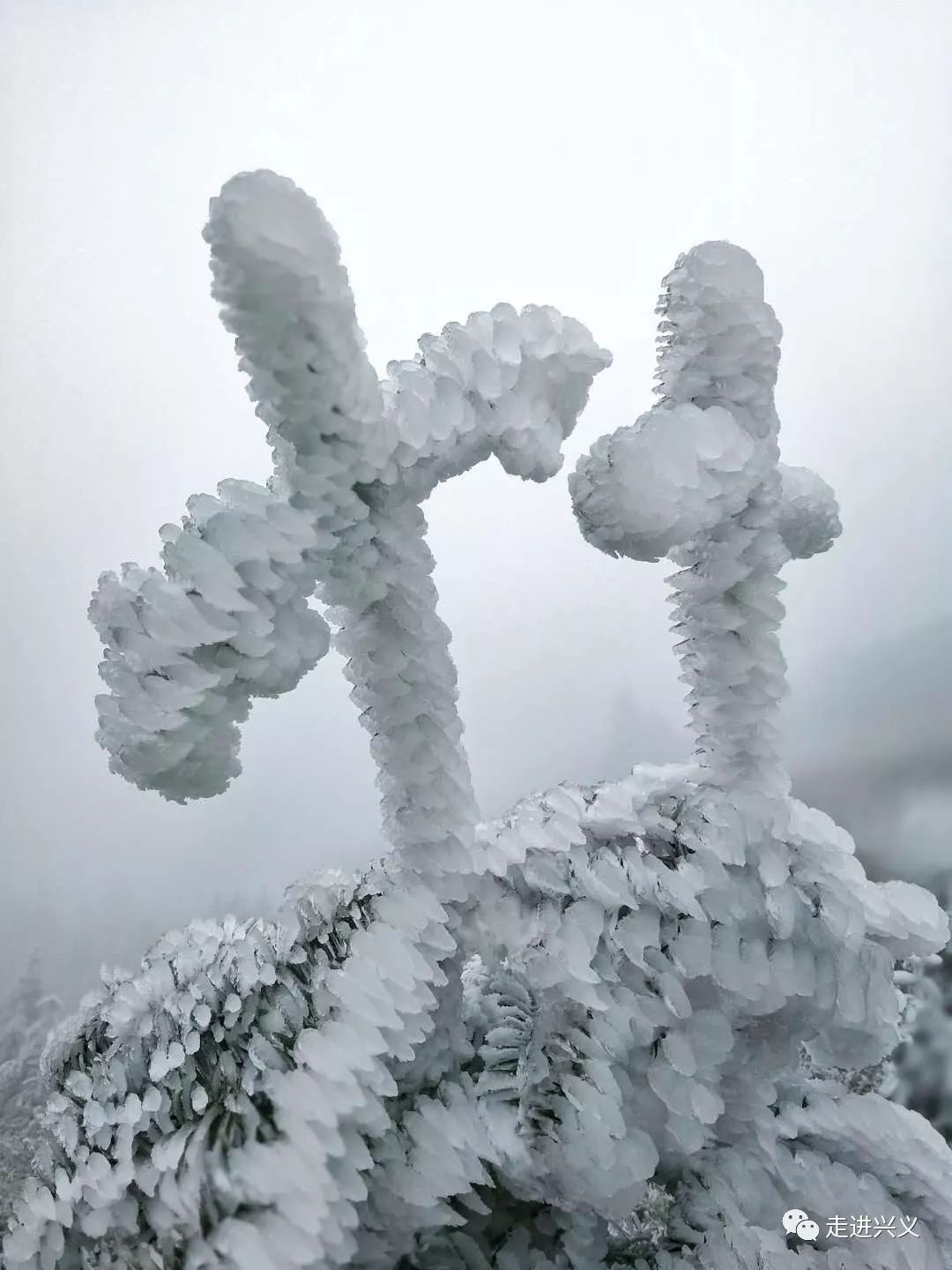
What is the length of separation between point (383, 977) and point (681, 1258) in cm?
19

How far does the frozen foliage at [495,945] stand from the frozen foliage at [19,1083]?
0.27 m

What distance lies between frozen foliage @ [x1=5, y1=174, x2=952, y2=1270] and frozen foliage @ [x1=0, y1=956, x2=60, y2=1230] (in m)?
0.27

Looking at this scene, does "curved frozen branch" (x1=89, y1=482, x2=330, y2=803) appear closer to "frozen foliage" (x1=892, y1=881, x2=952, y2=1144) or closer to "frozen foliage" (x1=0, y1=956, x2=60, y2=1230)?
"frozen foliage" (x1=0, y1=956, x2=60, y2=1230)

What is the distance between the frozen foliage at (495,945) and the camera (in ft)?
1.02

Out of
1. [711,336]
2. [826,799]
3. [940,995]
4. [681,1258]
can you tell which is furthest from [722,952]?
[826,799]

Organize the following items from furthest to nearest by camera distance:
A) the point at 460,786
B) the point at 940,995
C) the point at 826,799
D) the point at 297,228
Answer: the point at 826,799 → the point at 940,995 → the point at 460,786 → the point at 297,228

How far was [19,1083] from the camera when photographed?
931 mm

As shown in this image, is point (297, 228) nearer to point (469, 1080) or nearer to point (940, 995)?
point (469, 1080)

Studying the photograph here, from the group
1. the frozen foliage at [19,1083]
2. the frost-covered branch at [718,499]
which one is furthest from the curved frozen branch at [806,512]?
the frozen foliage at [19,1083]

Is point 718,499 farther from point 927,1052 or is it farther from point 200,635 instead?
point 927,1052

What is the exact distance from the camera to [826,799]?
47.4 inches

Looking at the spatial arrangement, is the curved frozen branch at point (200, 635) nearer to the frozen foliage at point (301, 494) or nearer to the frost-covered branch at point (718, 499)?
the frozen foliage at point (301, 494)

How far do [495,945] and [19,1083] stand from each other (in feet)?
2.60

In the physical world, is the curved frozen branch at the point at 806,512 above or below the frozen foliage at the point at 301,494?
above
